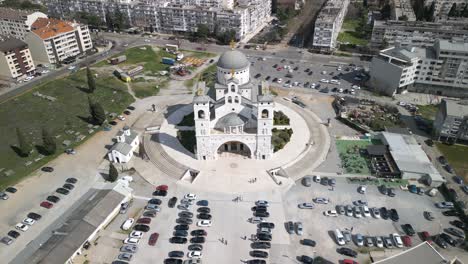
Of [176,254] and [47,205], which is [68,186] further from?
[176,254]

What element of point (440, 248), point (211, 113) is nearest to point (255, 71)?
point (211, 113)

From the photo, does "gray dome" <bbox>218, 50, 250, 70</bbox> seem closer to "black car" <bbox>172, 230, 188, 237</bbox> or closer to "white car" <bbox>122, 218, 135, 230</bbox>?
"black car" <bbox>172, 230, 188, 237</bbox>

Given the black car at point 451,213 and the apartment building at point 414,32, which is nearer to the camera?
the black car at point 451,213

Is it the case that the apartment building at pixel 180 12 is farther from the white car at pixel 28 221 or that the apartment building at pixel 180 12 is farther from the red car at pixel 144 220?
the white car at pixel 28 221

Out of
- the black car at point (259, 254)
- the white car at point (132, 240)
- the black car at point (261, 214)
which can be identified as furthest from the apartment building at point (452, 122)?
the white car at point (132, 240)

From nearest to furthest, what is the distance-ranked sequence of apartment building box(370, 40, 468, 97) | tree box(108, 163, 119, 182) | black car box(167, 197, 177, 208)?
black car box(167, 197, 177, 208) → tree box(108, 163, 119, 182) → apartment building box(370, 40, 468, 97)

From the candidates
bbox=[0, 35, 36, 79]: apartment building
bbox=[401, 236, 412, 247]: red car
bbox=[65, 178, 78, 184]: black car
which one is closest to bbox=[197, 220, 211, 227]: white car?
bbox=[65, 178, 78, 184]: black car
